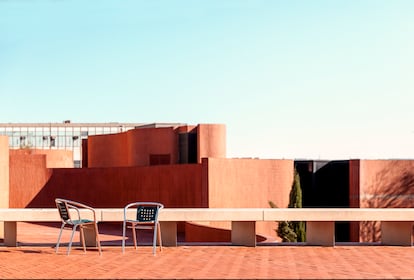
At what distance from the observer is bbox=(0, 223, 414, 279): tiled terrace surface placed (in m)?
7.56

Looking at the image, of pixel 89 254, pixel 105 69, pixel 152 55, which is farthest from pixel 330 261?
pixel 105 69

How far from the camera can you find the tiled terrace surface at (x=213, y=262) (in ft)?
24.8

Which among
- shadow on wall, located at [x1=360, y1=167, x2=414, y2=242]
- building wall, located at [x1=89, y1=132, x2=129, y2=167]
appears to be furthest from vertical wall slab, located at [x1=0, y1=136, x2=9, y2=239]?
shadow on wall, located at [x1=360, y1=167, x2=414, y2=242]

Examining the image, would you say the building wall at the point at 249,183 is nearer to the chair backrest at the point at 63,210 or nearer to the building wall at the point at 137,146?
the building wall at the point at 137,146

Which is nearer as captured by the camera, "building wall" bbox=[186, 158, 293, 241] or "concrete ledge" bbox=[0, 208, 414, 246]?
"concrete ledge" bbox=[0, 208, 414, 246]

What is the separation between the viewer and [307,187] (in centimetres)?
2875

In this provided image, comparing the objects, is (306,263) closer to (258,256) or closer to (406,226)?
(258,256)

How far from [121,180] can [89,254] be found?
16336 millimetres

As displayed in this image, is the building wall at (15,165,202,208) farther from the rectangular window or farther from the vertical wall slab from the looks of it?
the vertical wall slab

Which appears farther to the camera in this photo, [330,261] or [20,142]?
[20,142]

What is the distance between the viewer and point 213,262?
27.8 feet

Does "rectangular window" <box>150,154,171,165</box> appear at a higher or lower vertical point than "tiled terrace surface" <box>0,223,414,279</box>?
higher

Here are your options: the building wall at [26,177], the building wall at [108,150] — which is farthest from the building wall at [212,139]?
the building wall at [26,177]

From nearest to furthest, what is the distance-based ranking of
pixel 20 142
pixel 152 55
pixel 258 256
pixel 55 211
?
pixel 258 256, pixel 55 211, pixel 152 55, pixel 20 142
